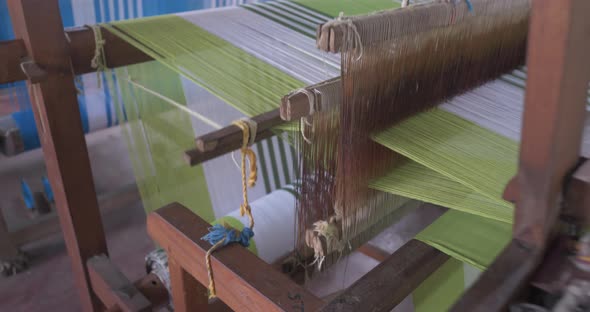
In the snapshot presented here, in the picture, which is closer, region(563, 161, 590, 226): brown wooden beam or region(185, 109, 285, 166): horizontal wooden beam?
region(563, 161, 590, 226): brown wooden beam

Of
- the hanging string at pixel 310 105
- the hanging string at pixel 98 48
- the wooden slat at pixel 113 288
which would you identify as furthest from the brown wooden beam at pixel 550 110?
the hanging string at pixel 98 48

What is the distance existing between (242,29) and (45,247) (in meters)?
1.49

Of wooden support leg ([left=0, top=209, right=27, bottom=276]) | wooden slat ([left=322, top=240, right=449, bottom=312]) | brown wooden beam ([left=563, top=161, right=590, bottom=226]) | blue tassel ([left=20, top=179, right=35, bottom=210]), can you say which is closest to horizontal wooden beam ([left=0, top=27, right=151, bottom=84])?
wooden slat ([left=322, top=240, right=449, bottom=312])

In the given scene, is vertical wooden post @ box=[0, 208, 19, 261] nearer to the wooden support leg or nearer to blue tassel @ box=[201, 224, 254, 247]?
the wooden support leg

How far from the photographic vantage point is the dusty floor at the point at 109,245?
1.84 meters

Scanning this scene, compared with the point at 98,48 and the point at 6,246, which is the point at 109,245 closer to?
the point at 6,246

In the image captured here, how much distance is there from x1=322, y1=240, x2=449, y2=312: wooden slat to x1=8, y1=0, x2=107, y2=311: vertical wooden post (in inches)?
37.0

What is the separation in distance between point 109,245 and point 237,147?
166 cm

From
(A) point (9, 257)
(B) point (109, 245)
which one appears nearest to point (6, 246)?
(A) point (9, 257)

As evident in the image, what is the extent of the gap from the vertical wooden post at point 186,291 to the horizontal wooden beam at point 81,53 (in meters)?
0.69

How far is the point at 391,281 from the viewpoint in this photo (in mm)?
763

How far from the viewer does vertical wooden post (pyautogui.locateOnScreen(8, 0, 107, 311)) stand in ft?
3.98

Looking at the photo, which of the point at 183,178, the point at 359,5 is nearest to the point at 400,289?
the point at 183,178

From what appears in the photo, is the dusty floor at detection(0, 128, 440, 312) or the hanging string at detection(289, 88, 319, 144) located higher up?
the hanging string at detection(289, 88, 319, 144)
